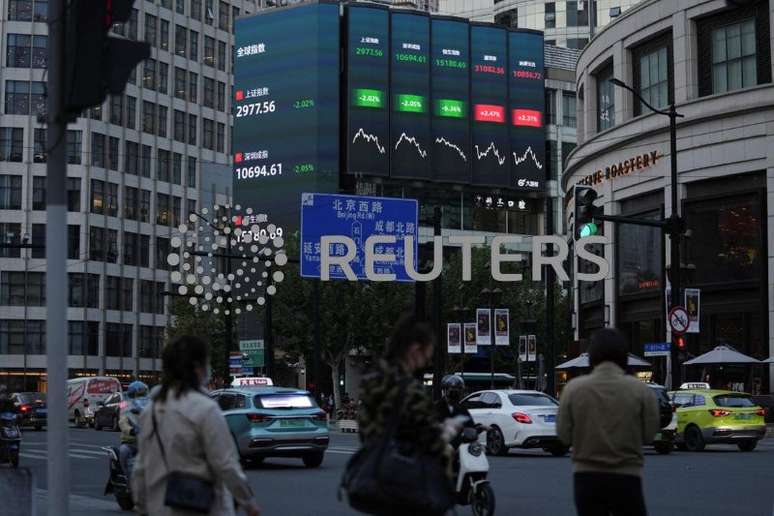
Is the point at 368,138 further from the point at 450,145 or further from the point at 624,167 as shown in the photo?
the point at 624,167

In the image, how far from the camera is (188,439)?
283 inches

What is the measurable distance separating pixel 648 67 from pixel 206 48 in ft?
222

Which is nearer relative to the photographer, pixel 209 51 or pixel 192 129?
pixel 192 129

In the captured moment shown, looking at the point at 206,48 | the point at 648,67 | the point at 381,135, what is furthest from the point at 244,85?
the point at 648,67

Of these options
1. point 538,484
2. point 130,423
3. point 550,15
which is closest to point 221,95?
point 550,15

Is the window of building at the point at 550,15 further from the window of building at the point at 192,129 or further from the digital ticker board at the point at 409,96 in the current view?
the window of building at the point at 192,129

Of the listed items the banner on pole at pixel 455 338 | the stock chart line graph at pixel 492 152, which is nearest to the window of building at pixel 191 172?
the stock chart line graph at pixel 492 152

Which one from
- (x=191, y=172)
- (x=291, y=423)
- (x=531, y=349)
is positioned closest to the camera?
(x=291, y=423)

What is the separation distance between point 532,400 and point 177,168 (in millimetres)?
83894

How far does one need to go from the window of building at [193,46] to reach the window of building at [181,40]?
583 millimetres

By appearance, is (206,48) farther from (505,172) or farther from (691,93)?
(691,93)

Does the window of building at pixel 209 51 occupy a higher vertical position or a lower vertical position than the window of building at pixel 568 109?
higher

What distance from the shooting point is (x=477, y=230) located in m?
105

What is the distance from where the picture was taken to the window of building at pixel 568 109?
11169 centimetres
